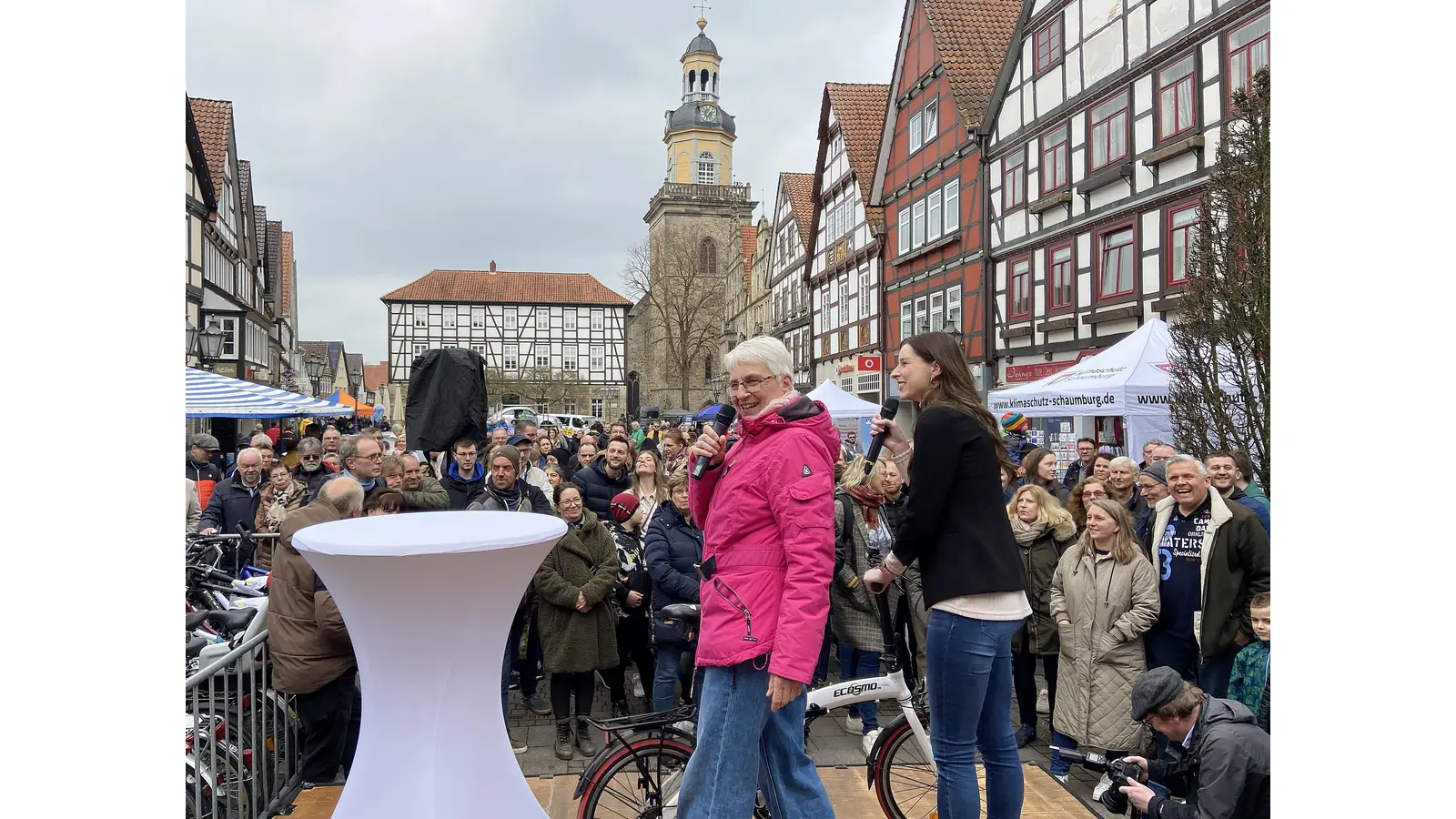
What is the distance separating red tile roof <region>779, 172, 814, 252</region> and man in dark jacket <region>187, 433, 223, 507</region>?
29900mm

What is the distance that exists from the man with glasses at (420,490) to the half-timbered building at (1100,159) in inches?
492

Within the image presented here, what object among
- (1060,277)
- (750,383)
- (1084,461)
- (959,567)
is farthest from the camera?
(1060,277)

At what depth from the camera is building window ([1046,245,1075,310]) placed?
19.5 metres

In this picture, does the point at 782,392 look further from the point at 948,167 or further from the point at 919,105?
the point at 919,105

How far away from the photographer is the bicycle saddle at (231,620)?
4.80 meters

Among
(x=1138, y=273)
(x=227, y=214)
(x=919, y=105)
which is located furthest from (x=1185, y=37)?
(x=227, y=214)

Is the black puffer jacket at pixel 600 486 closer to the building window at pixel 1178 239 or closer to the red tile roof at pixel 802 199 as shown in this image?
the building window at pixel 1178 239

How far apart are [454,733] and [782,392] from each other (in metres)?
1.45

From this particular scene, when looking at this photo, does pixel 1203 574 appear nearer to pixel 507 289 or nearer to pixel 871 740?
pixel 871 740

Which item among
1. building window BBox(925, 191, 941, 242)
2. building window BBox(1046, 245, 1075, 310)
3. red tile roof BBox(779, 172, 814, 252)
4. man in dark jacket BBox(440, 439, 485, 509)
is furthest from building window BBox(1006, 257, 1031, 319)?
red tile roof BBox(779, 172, 814, 252)

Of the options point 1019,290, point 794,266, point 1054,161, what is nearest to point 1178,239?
point 1054,161

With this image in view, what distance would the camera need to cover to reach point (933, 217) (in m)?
26.2

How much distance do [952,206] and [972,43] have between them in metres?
4.46

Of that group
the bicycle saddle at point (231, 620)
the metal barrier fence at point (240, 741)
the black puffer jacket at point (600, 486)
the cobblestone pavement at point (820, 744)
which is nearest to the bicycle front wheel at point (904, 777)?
the cobblestone pavement at point (820, 744)
